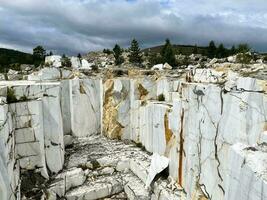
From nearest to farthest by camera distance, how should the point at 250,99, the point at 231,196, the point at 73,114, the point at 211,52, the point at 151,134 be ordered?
the point at 231,196 < the point at 250,99 < the point at 151,134 < the point at 73,114 < the point at 211,52

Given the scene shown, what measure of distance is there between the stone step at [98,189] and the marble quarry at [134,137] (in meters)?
0.03

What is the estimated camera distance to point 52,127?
8.10 m

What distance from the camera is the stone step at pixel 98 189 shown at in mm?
7910

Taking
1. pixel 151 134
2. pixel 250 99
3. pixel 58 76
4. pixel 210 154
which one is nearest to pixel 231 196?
pixel 250 99

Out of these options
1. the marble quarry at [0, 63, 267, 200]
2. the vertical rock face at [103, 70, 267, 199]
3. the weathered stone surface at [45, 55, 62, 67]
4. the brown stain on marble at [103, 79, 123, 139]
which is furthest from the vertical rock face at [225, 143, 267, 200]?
the weathered stone surface at [45, 55, 62, 67]

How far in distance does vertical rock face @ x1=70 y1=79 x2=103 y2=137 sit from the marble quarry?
0.11 feet

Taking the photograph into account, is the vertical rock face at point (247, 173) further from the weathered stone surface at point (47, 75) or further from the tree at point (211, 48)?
the tree at point (211, 48)

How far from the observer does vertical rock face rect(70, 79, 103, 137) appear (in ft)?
36.2

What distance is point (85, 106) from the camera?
1120 centimetres

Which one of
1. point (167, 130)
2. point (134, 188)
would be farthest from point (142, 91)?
point (134, 188)

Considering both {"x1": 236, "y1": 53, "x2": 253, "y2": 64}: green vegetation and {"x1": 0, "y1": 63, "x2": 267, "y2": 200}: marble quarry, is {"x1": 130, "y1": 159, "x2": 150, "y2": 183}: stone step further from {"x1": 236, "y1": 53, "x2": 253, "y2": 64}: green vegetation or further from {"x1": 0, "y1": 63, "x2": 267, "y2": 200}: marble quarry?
{"x1": 236, "y1": 53, "x2": 253, "y2": 64}: green vegetation

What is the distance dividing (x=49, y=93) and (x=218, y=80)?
13.2 feet

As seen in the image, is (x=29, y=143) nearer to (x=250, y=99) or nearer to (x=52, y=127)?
(x=52, y=127)

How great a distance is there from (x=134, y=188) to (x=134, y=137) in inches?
110
